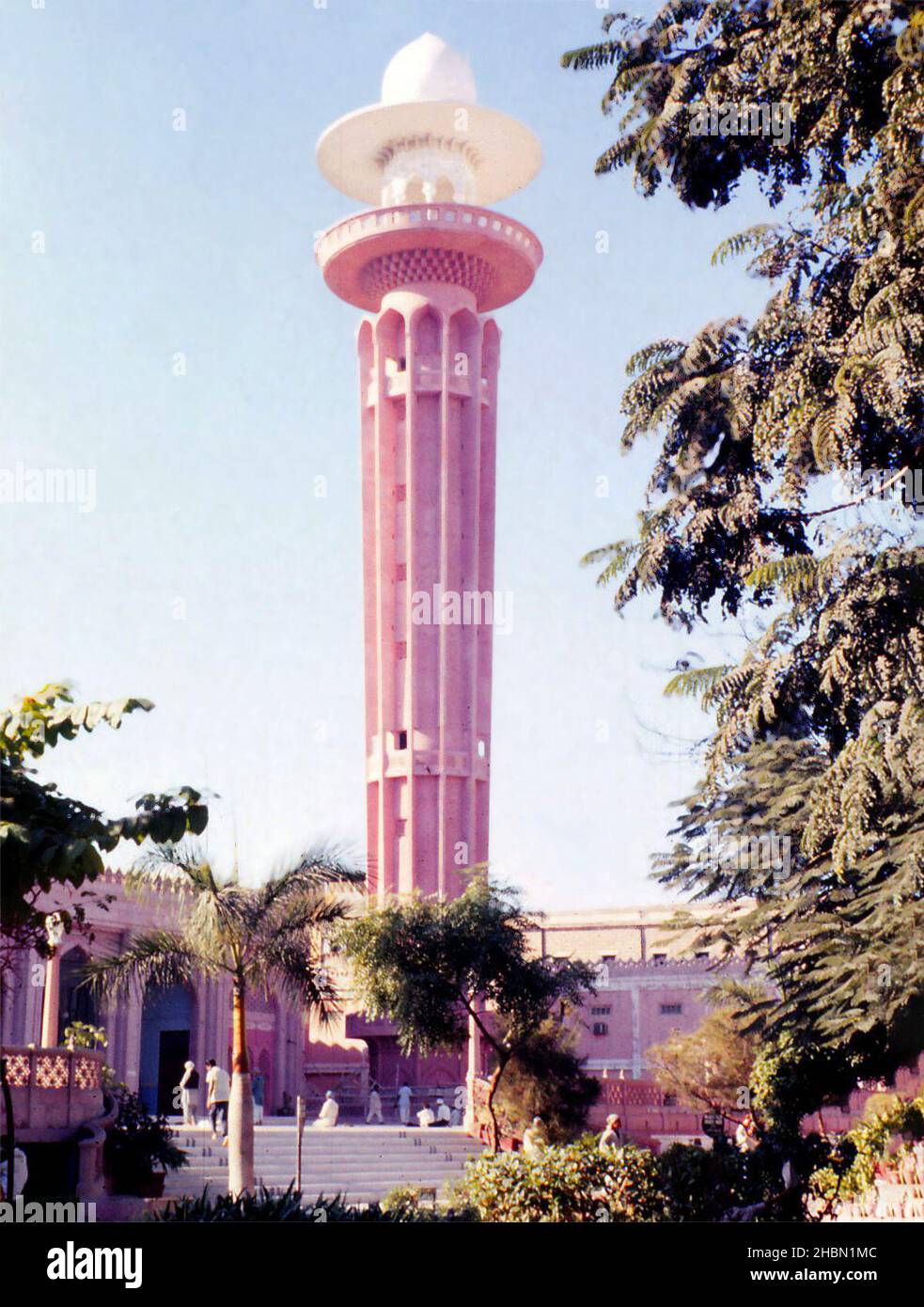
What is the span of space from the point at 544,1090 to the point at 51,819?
18254 millimetres

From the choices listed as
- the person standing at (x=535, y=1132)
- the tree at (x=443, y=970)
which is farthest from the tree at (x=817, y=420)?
the tree at (x=443, y=970)

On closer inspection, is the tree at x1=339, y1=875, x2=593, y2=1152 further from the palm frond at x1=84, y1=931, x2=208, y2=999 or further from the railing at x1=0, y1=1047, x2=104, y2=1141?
the palm frond at x1=84, y1=931, x2=208, y2=999

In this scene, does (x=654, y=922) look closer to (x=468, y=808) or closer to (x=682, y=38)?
(x=468, y=808)

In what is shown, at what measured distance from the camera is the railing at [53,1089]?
19.0 m

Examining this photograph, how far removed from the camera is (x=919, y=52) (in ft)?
41.5

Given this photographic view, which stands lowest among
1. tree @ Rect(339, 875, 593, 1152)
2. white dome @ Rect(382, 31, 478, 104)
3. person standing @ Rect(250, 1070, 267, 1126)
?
person standing @ Rect(250, 1070, 267, 1126)

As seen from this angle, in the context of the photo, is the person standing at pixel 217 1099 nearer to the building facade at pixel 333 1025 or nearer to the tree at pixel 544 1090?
the tree at pixel 544 1090

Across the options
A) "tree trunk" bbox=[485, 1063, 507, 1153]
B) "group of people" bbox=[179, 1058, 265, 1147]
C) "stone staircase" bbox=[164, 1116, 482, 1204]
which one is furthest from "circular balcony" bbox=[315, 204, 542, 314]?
"stone staircase" bbox=[164, 1116, 482, 1204]

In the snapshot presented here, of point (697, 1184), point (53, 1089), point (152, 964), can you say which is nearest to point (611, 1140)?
point (697, 1184)

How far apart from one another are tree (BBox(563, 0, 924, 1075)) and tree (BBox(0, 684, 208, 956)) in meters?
6.13

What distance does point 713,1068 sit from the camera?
34.3 metres

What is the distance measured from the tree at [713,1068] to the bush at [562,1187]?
18.8m

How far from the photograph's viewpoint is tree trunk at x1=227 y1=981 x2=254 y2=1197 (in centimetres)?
1698
